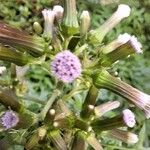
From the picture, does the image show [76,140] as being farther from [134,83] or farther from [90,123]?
[134,83]

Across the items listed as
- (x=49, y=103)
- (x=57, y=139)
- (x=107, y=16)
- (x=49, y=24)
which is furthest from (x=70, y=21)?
(x=107, y=16)

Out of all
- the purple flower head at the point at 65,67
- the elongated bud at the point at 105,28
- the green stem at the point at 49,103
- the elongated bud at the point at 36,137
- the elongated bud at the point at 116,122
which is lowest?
the elongated bud at the point at 36,137

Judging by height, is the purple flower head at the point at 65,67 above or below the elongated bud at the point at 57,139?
above

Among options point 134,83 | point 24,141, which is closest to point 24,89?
point 24,141

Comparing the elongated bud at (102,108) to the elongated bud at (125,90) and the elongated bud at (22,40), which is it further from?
the elongated bud at (22,40)

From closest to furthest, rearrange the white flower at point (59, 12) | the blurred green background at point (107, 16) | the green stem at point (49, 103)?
the green stem at point (49, 103), the white flower at point (59, 12), the blurred green background at point (107, 16)

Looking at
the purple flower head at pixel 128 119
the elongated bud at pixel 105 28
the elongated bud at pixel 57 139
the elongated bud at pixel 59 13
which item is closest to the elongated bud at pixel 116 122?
the purple flower head at pixel 128 119
